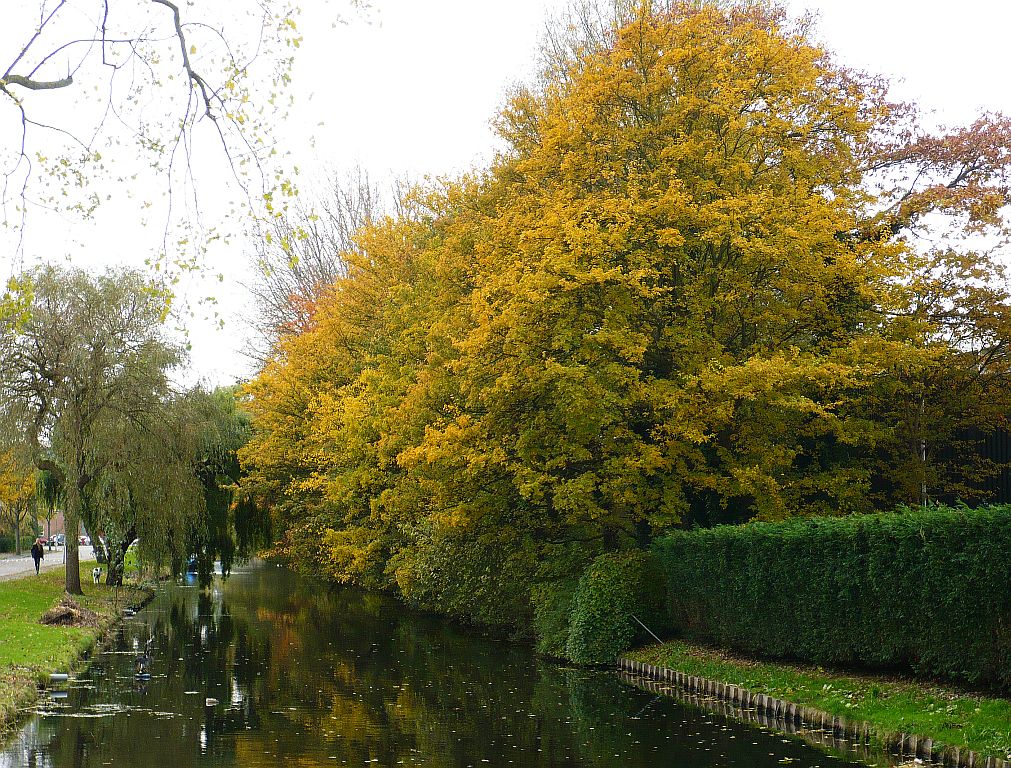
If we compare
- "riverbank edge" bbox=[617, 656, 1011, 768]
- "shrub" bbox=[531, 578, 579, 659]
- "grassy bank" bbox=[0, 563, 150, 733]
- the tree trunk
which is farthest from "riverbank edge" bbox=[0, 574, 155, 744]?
"riverbank edge" bbox=[617, 656, 1011, 768]

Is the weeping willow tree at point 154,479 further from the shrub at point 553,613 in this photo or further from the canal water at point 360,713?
the shrub at point 553,613

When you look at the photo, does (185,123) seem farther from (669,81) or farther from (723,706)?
(669,81)

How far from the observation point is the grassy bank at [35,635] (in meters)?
15.0

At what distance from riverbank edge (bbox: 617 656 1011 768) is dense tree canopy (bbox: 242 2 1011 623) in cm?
310

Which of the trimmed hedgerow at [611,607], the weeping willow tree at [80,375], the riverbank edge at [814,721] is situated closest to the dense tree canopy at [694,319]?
the trimmed hedgerow at [611,607]

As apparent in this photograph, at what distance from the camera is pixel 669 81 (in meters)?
21.3

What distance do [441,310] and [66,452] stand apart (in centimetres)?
1021

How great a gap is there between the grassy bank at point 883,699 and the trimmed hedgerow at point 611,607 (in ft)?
6.06

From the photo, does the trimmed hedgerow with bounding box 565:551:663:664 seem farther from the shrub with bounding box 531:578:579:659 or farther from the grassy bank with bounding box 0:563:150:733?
the grassy bank with bounding box 0:563:150:733

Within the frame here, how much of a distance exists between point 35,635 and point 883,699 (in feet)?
49.5

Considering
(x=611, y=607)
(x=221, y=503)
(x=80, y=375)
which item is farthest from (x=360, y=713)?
(x=221, y=503)

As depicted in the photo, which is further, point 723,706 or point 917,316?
point 917,316

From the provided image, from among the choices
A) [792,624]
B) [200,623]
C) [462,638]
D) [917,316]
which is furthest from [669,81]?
[200,623]

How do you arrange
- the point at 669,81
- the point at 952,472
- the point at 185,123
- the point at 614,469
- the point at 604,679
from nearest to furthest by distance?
1. the point at 185,123
2. the point at 604,679
3. the point at 614,469
4. the point at 669,81
5. the point at 952,472
